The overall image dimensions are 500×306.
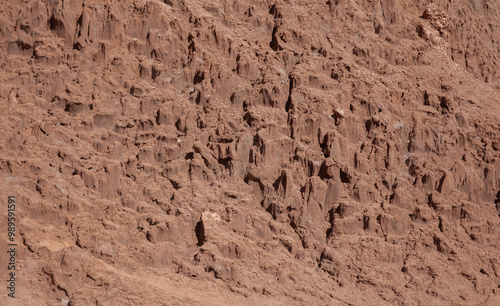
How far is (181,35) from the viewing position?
15.4 m

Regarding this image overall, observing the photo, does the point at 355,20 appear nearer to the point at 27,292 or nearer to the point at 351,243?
the point at 351,243

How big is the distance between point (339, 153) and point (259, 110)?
64.3 inches

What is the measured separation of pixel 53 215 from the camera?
12953mm

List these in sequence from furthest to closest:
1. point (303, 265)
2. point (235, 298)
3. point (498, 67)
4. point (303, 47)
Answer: point (498, 67) < point (303, 47) < point (303, 265) < point (235, 298)

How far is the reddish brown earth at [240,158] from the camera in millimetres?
13086

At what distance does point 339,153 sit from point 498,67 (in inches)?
204

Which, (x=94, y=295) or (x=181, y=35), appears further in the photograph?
(x=181, y=35)

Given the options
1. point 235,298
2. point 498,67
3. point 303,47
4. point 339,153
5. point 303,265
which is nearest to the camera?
point 235,298

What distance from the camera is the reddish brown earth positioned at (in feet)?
42.9

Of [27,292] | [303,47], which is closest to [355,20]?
[303,47]

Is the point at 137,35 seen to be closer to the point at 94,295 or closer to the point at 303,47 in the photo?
the point at 303,47

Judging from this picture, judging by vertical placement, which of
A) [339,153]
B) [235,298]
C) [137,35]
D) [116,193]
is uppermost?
[137,35]

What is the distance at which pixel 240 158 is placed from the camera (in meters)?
14.5

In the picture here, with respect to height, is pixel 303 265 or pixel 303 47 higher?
pixel 303 47
